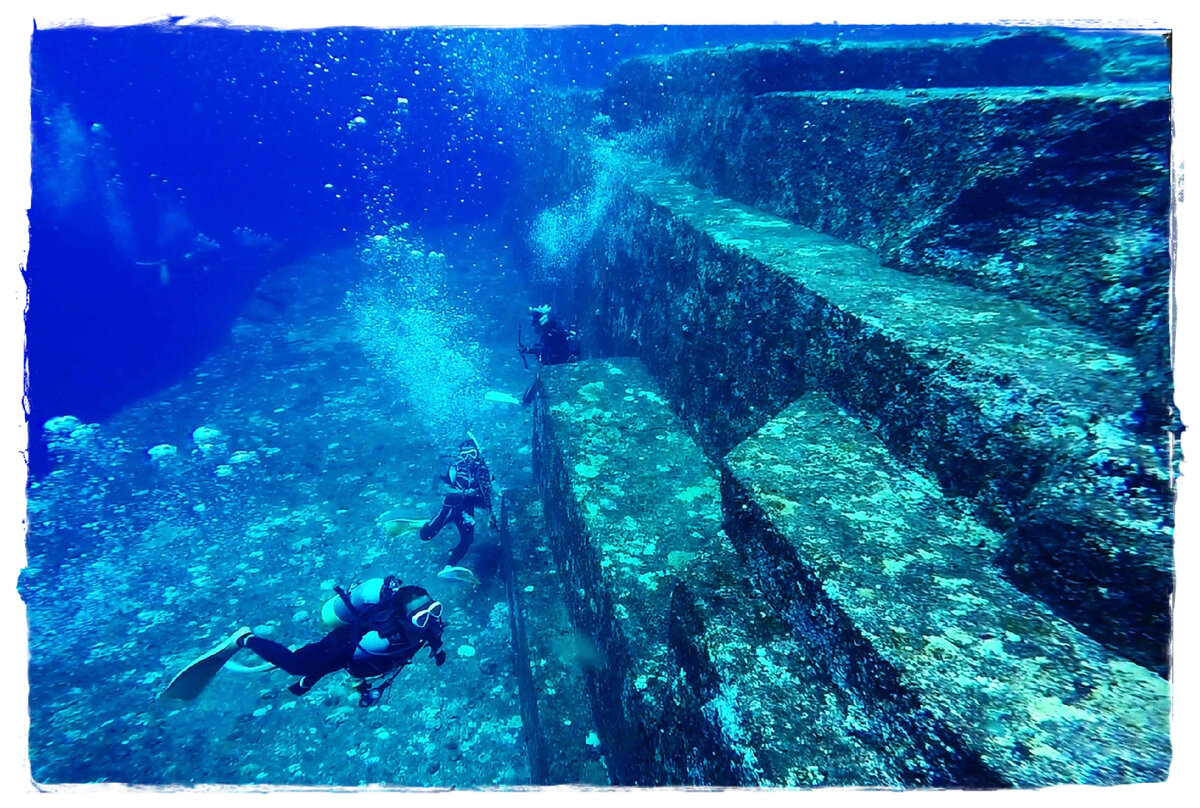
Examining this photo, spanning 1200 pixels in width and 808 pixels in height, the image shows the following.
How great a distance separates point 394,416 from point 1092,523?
31.2ft

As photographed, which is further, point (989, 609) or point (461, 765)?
point (461, 765)

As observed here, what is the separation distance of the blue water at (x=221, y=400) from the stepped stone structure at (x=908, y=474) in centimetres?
91

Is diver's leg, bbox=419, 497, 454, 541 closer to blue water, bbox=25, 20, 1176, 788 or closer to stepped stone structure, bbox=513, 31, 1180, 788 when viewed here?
blue water, bbox=25, 20, 1176, 788

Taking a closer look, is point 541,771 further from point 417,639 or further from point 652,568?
point 652,568

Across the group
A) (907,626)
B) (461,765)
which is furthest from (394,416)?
(907,626)

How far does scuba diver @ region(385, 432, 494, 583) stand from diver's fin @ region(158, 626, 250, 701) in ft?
5.87

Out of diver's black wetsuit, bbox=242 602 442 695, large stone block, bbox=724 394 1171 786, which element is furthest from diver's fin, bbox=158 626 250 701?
large stone block, bbox=724 394 1171 786

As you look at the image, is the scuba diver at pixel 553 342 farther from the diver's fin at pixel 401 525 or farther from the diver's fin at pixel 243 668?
the diver's fin at pixel 243 668

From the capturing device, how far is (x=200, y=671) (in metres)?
4.13

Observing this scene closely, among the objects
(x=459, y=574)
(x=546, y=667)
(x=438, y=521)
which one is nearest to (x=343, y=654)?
(x=546, y=667)

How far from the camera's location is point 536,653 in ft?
12.2

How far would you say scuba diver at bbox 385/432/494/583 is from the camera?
5523 millimetres

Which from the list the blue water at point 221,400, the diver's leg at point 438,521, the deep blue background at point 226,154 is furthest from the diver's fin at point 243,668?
the deep blue background at point 226,154

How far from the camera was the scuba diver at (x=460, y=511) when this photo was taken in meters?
5.52
